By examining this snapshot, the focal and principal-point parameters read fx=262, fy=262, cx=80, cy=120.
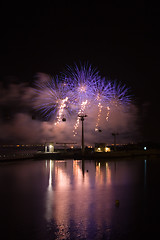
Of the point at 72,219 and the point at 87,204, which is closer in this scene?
the point at 72,219

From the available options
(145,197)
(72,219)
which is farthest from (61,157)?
(72,219)

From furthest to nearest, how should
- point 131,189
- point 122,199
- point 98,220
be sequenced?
point 131,189 < point 122,199 < point 98,220

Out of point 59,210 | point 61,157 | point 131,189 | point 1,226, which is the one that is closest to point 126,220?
point 59,210

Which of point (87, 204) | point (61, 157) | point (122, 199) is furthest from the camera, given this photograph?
point (61, 157)

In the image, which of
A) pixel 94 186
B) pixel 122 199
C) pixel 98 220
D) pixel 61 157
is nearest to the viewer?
pixel 98 220

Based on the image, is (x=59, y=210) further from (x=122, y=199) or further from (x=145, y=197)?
(x=145, y=197)

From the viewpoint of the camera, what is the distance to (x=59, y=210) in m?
9.78

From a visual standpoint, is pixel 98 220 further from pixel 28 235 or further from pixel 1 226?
pixel 1 226

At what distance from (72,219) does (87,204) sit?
7.64 ft

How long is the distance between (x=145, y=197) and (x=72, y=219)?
4895 millimetres

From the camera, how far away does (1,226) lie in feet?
26.0

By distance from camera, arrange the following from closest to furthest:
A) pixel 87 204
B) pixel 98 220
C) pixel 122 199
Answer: pixel 98 220 → pixel 87 204 → pixel 122 199

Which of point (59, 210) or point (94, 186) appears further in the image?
point (94, 186)

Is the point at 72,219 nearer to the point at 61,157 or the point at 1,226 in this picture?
the point at 1,226
